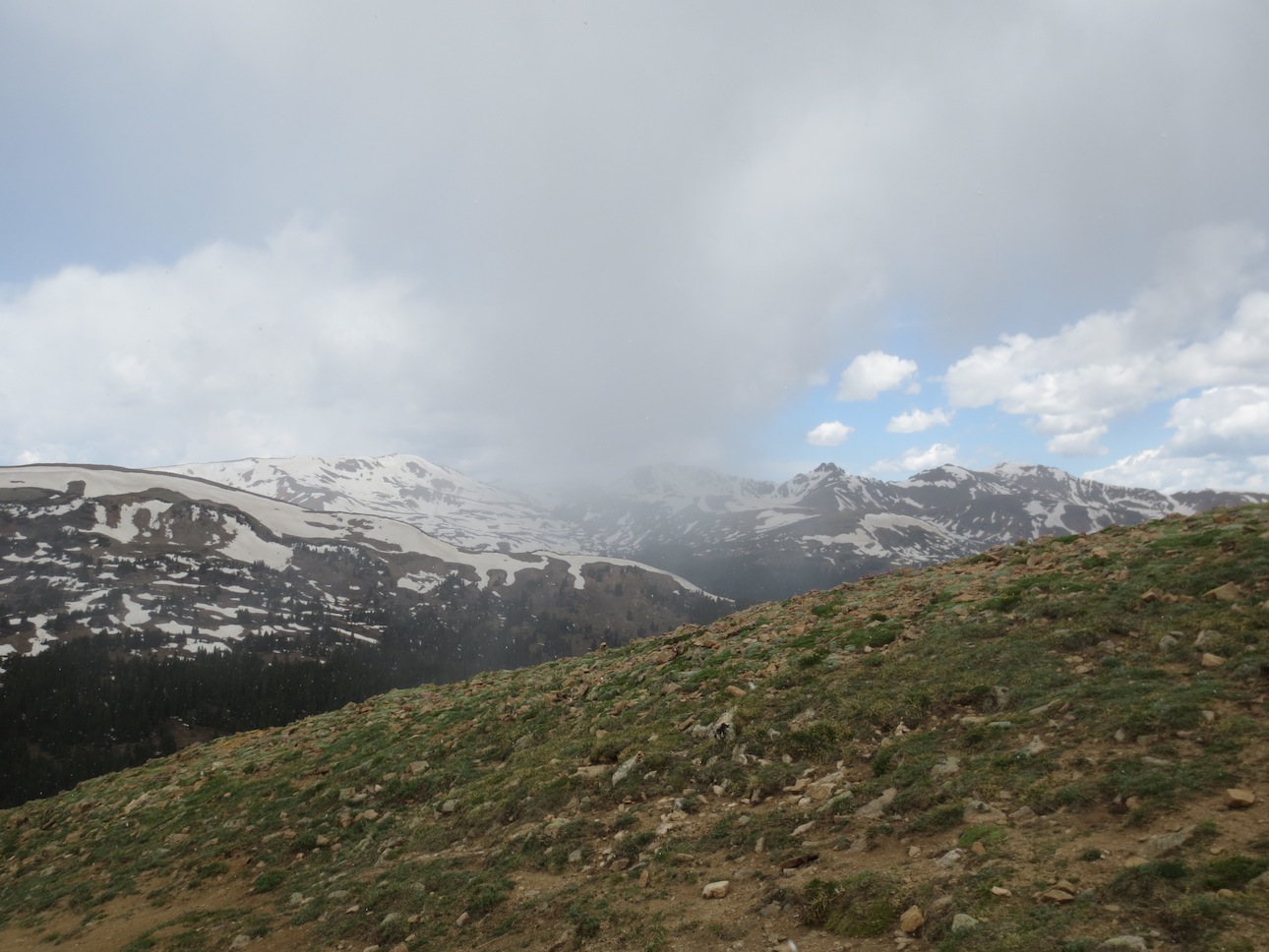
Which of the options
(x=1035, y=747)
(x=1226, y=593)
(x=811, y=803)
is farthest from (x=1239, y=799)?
(x=1226, y=593)

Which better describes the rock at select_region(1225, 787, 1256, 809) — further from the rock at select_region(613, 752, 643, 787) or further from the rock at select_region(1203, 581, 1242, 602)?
the rock at select_region(613, 752, 643, 787)

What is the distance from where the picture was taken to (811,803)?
11.7m

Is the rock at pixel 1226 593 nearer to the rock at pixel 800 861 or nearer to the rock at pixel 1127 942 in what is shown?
the rock at pixel 1127 942

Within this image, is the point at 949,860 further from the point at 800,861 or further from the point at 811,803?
the point at 811,803

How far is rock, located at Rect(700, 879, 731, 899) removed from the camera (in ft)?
32.6

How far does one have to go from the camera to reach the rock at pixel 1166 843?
7.55 m

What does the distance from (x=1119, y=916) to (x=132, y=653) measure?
24561 centimetres

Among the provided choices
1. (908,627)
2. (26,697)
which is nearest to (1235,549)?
(908,627)

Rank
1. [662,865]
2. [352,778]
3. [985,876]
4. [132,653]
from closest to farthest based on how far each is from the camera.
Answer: [985,876] → [662,865] → [352,778] → [132,653]

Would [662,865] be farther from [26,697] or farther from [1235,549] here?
[26,697]

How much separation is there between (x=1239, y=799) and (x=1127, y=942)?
327 cm

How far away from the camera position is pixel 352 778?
2045 cm

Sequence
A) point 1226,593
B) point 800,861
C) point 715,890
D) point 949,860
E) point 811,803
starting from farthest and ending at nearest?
point 1226,593 → point 811,803 → point 800,861 → point 715,890 → point 949,860

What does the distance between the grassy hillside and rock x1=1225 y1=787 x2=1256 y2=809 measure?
0.04 metres
